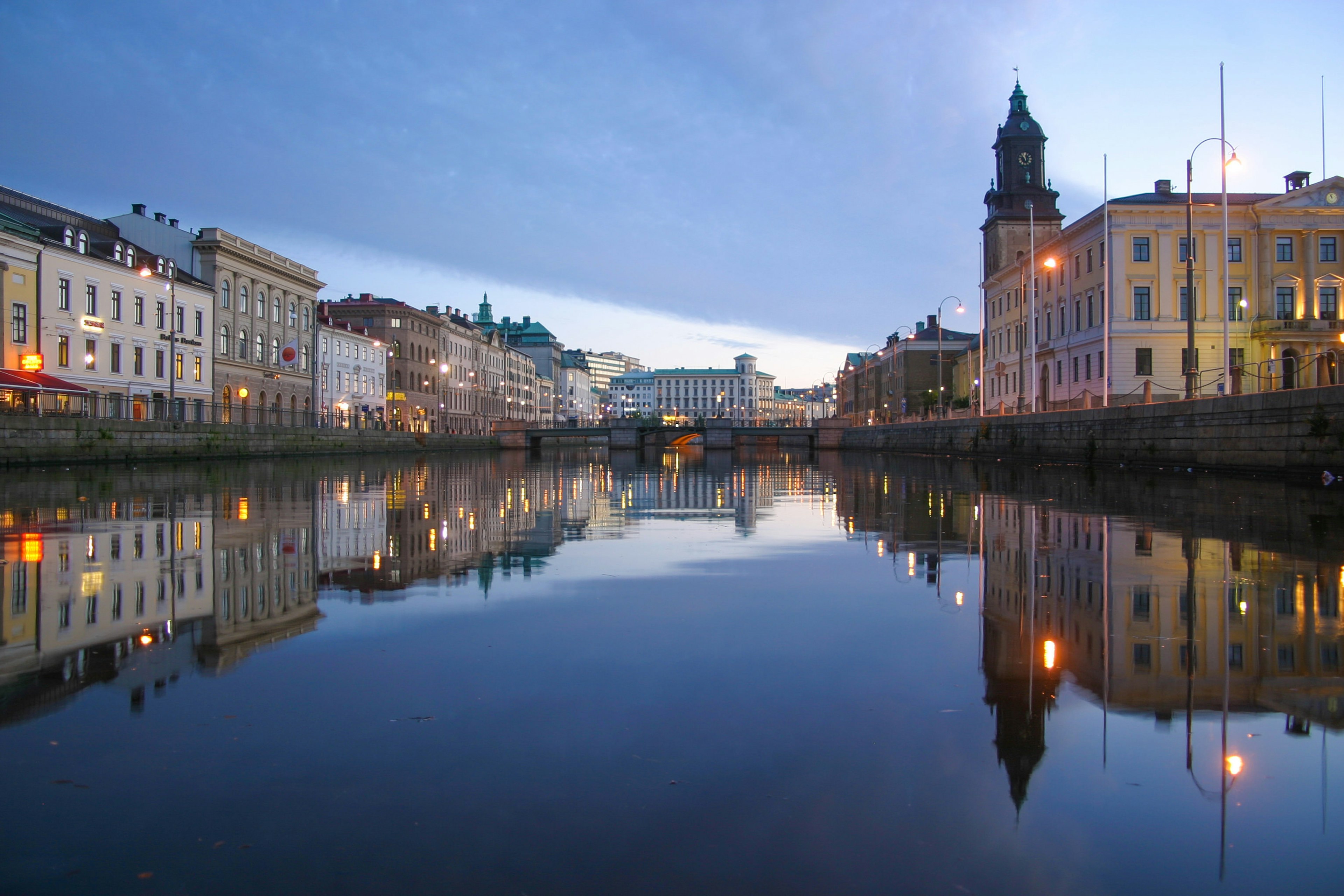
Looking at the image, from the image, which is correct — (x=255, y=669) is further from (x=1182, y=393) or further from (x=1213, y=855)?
(x=1182, y=393)

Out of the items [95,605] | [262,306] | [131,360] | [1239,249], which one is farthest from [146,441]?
[1239,249]

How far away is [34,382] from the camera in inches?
1444

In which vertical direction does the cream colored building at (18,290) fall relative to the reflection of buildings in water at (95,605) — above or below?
above

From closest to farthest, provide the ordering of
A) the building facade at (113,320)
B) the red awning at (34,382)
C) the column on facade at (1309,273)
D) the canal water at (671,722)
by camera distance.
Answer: the canal water at (671,722)
the red awning at (34,382)
the building facade at (113,320)
the column on facade at (1309,273)

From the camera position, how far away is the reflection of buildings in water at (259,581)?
5.54 metres

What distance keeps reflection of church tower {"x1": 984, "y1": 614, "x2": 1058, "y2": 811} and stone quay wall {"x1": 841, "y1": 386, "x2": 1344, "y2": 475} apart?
16721 mm

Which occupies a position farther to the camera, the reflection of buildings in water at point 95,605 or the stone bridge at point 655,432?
the stone bridge at point 655,432

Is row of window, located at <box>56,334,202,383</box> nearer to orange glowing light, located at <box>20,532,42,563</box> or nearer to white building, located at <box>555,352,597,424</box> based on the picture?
orange glowing light, located at <box>20,532,42,563</box>

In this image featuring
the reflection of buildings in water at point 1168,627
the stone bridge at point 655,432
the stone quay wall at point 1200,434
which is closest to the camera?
the reflection of buildings in water at point 1168,627

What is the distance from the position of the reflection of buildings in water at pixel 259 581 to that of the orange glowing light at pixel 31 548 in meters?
1.48

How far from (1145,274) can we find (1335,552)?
4762 centimetres

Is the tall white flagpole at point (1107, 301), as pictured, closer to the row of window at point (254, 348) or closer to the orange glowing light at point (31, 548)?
the orange glowing light at point (31, 548)

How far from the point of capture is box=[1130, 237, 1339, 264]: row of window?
4944 cm

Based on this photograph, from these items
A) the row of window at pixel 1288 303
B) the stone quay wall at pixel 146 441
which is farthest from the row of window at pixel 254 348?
the row of window at pixel 1288 303
